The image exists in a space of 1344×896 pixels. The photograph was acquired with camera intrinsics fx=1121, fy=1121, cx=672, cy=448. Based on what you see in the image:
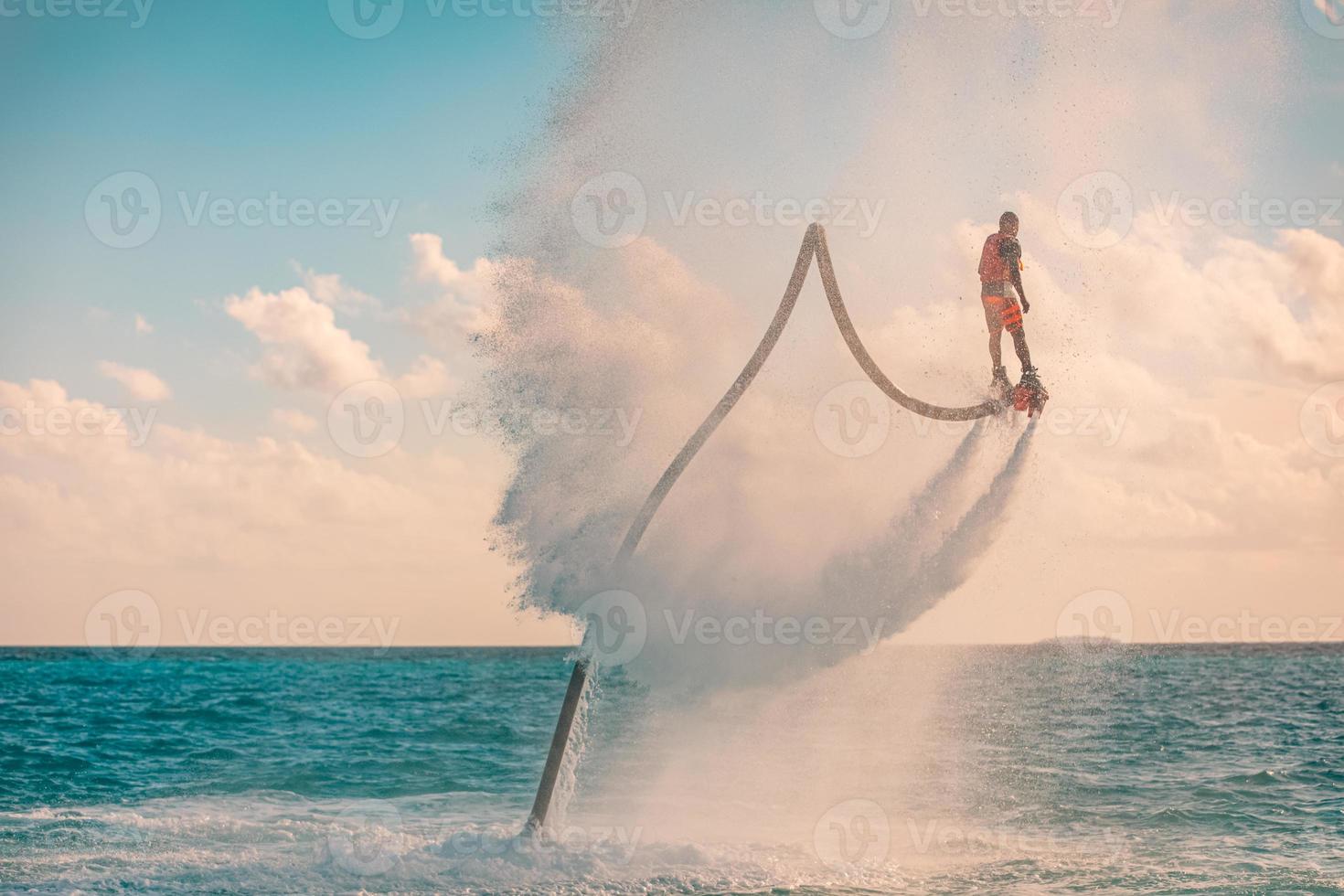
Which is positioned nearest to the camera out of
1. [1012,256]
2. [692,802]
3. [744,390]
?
[1012,256]

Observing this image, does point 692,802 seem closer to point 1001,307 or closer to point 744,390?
point 744,390

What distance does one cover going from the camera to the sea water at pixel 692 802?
15297 mm

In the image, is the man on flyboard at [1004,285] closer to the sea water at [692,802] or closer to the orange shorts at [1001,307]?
the orange shorts at [1001,307]

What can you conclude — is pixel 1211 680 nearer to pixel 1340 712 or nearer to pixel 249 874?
pixel 1340 712

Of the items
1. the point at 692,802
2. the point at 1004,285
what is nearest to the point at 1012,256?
the point at 1004,285

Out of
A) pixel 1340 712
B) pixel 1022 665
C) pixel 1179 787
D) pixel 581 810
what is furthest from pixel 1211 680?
pixel 581 810

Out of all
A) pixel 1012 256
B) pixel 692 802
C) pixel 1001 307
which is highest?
pixel 1012 256

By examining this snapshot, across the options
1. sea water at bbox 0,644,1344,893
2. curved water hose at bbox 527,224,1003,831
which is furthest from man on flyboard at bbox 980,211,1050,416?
sea water at bbox 0,644,1344,893

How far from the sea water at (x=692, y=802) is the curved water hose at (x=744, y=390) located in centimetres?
80

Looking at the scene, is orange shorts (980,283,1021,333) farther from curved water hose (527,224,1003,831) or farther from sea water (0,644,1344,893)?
sea water (0,644,1344,893)

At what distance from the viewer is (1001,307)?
14.4 meters

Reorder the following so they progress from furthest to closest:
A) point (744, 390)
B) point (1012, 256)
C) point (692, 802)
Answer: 1. point (692, 802)
2. point (744, 390)
3. point (1012, 256)

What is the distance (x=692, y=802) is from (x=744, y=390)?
9.91 meters

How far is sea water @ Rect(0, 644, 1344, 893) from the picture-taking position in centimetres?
A: 1530
